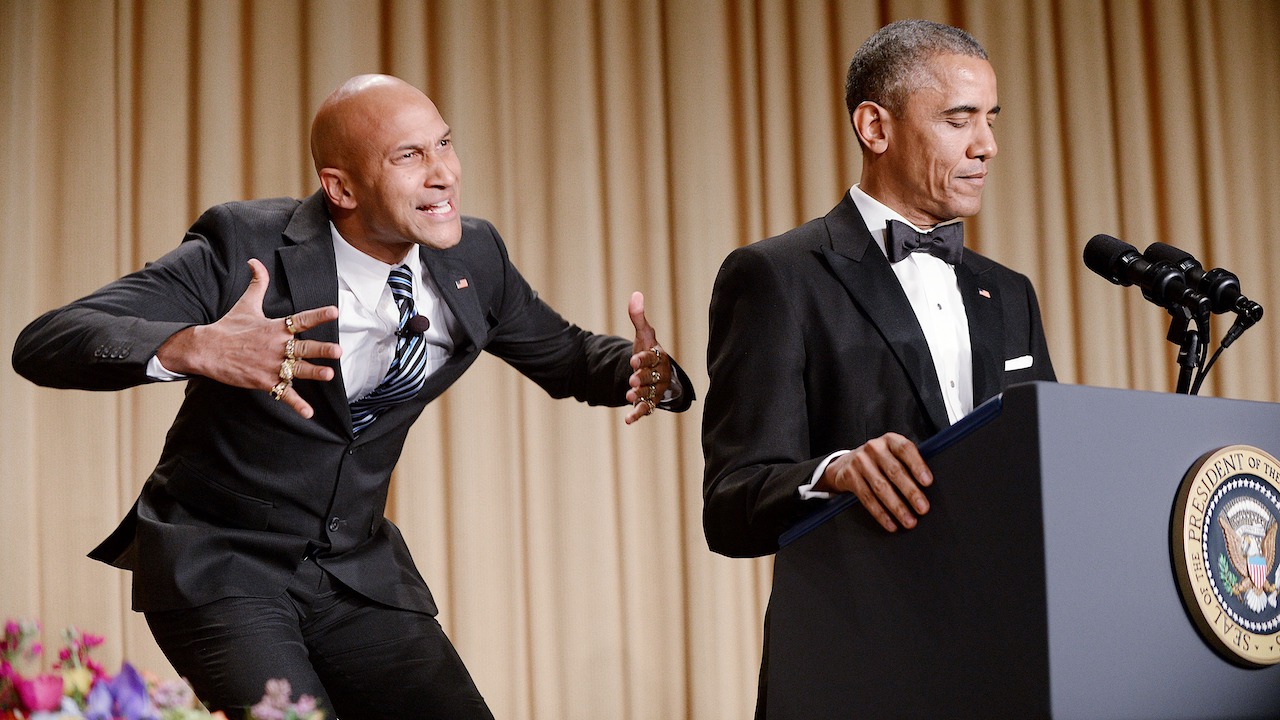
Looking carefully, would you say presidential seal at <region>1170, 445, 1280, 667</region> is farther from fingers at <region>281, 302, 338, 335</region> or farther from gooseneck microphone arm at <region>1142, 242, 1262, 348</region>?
fingers at <region>281, 302, 338, 335</region>

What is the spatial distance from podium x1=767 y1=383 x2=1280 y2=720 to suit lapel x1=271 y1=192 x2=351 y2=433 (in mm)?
1159

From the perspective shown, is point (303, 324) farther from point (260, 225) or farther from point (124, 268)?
point (124, 268)

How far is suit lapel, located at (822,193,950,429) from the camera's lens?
1993 mm

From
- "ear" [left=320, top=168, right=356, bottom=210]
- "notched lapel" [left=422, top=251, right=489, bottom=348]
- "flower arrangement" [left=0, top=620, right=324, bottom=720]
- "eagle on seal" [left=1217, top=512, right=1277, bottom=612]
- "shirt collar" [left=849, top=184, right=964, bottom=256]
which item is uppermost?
"ear" [left=320, top=168, right=356, bottom=210]

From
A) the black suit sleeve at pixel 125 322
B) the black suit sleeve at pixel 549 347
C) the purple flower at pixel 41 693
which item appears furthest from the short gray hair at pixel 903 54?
the purple flower at pixel 41 693

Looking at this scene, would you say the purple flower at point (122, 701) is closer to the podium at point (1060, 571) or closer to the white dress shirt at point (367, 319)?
the podium at point (1060, 571)

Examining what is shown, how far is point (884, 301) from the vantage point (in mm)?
2061

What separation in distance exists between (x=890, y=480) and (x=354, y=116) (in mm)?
1411

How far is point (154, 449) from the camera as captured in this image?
13.0ft

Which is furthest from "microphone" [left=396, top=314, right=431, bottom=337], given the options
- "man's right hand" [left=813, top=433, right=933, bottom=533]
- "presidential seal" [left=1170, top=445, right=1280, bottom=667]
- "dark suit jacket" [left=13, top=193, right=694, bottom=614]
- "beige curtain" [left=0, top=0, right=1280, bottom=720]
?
"beige curtain" [left=0, top=0, right=1280, bottom=720]

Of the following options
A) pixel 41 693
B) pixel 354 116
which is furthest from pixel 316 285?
pixel 41 693

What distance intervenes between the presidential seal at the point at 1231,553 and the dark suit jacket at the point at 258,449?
118 cm

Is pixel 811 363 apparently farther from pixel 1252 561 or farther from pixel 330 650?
pixel 330 650

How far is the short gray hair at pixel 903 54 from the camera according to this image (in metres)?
2.18
